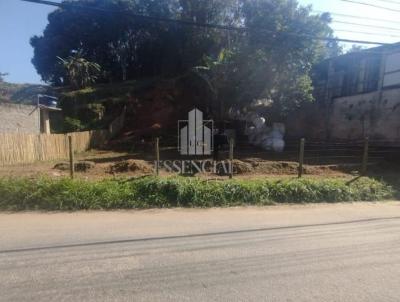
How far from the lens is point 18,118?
16.8 meters

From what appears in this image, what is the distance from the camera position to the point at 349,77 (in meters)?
20.7

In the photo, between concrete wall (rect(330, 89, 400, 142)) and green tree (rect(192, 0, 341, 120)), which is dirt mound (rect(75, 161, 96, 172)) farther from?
concrete wall (rect(330, 89, 400, 142))

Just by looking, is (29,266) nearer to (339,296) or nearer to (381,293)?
(339,296)

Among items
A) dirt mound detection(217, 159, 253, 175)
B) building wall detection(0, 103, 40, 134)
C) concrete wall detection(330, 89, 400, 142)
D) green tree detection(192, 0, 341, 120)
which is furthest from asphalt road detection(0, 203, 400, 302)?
concrete wall detection(330, 89, 400, 142)

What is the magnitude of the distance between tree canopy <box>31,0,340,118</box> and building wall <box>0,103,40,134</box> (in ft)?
17.3

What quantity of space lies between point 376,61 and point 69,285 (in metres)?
19.9

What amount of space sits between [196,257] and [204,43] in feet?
83.0

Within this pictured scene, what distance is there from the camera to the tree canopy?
17281 mm

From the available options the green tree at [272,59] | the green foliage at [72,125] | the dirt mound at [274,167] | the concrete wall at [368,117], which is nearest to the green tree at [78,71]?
the green foliage at [72,125]

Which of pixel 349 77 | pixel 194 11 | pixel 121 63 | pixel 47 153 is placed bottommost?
pixel 47 153

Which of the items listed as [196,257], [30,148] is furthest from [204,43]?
[196,257]

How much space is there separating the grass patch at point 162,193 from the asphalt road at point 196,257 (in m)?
0.62

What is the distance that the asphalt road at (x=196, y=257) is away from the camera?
11.7ft

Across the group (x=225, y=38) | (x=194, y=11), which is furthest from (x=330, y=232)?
(x=194, y=11)
